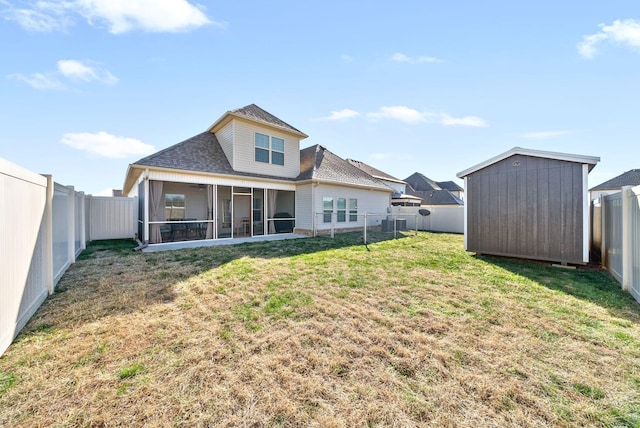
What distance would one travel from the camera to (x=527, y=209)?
6883mm

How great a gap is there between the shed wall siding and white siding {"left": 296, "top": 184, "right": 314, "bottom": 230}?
6.88 meters

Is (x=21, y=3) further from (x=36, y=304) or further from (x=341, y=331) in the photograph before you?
(x=341, y=331)

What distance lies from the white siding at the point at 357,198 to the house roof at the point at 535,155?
4.90 m

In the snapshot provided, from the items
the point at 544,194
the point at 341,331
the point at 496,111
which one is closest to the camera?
the point at 341,331

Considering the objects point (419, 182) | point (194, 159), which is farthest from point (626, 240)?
point (419, 182)

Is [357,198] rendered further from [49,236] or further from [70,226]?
[49,236]

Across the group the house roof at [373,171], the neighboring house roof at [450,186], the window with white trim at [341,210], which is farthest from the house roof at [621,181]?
the window with white trim at [341,210]

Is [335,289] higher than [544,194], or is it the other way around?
[544,194]

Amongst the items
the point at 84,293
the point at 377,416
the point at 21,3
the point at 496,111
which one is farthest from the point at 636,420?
the point at 496,111

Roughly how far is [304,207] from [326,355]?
10.4 metres

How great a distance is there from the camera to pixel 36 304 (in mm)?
3600

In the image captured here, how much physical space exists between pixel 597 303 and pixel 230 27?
11334mm

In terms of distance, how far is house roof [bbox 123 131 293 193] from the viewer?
9172mm

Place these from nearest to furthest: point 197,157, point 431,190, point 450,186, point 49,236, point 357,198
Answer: point 49,236 < point 197,157 < point 357,198 < point 431,190 < point 450,186
